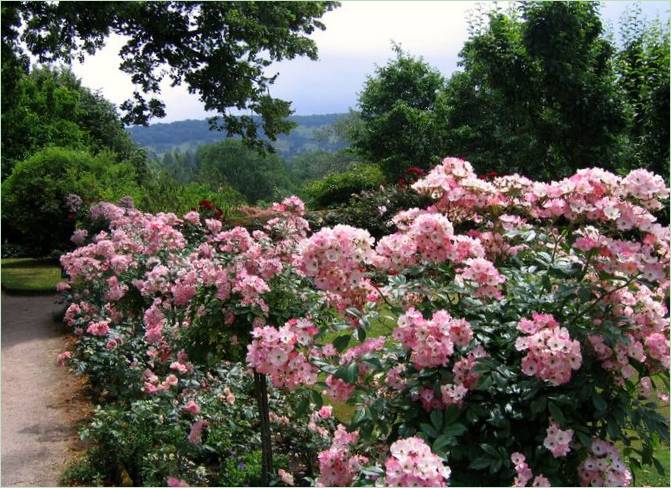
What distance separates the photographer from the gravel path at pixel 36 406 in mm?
3438

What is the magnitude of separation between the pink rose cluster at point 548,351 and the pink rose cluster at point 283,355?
61cm

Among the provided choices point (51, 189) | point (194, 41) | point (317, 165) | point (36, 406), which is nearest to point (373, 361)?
point (36, 406)

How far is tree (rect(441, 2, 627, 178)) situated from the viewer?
10875mm

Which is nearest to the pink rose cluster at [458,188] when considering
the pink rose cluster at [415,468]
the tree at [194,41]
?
the pink rose cluster at [415,468]

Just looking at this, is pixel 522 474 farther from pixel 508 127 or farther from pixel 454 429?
pixel 508 127

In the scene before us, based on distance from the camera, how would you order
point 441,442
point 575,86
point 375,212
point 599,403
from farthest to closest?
1. point 575,86
2. point 375,212
3. point 599,403
4. point 441,442

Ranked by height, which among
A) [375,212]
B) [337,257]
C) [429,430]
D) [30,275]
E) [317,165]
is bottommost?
[30,275]

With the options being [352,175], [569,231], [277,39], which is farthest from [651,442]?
[352,175]

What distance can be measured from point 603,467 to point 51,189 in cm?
917

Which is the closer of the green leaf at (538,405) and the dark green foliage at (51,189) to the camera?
the green leaf at (538,405)

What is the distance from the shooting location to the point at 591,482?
195 centimetres

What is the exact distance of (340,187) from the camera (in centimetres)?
1628

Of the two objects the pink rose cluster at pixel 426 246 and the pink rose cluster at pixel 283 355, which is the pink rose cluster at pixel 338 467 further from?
the pink rose cluster at pixel 426 246

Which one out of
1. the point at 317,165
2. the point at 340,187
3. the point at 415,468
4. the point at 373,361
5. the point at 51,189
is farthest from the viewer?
the point at 317,165
